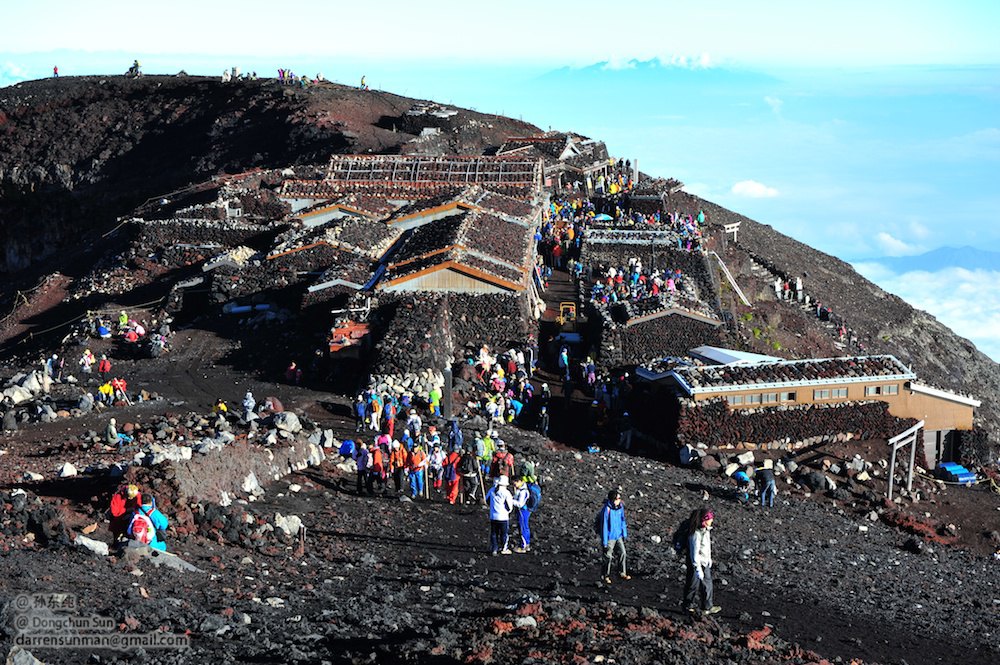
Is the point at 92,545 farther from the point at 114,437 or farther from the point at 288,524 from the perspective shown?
the point at 114,437

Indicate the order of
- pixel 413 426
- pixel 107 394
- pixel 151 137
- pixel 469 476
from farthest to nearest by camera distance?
pixel 151 137
pixel 107 394
pixel 413 426
pixel 469 476

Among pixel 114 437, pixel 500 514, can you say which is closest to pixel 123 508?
pixel 500 514

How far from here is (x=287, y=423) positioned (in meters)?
22.1

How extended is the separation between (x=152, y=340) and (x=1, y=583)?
19938 millimetres

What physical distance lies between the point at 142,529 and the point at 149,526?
0.35 ft

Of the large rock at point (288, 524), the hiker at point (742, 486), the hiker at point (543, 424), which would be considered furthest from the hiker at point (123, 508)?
the hiker at point (543, 424)

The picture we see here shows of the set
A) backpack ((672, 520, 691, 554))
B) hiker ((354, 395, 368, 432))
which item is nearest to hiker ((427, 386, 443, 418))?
hiker ((354, 395, 368, 432))

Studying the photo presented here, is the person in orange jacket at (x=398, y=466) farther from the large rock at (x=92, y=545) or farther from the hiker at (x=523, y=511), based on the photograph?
the large rock at (x=92, y=545)

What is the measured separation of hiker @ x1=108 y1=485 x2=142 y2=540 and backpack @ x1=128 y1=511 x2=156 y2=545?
0.56ft

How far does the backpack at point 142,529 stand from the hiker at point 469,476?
249 inches

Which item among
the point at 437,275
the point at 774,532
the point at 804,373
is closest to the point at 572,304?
the point at 437,275

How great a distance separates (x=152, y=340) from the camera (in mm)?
32188

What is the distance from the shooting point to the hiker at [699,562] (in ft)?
45.2

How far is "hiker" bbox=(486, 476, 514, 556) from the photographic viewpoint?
1598 centimetres
